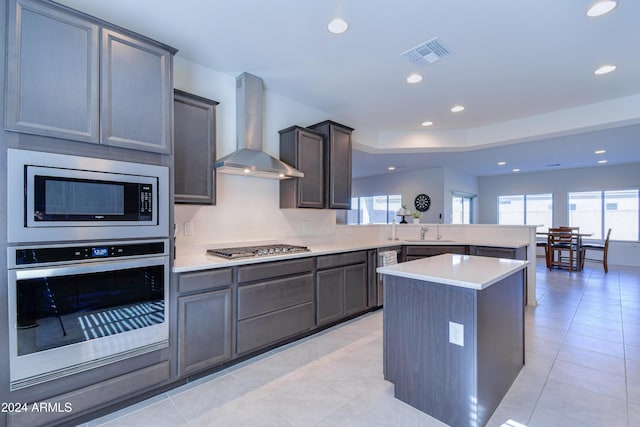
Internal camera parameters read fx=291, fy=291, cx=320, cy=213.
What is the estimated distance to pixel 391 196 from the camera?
8.66 metres

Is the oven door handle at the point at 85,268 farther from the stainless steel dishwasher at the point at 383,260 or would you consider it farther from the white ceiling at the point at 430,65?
the stainless steel dishwasher at the point at 383,260

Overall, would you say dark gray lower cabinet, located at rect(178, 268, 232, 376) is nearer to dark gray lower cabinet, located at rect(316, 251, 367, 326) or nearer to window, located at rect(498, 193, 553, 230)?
dark gray lower cabinet, located at rect(316, 251, 367, 326)

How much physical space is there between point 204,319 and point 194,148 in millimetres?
1436

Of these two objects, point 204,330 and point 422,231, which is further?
point 422,231

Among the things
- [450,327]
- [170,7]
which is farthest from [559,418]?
[170,7]

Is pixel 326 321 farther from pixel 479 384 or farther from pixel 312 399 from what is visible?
pixel 479 384

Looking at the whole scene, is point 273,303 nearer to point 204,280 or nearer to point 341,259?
point 204,280

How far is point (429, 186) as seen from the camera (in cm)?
779

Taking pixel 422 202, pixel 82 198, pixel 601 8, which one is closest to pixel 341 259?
pixel 82 198

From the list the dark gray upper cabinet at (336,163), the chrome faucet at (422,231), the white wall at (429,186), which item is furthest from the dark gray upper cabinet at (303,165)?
the white wall at (429,186)

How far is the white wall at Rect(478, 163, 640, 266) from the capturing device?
7.48 meters

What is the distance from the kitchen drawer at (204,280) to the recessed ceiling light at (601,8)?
3.30 metres

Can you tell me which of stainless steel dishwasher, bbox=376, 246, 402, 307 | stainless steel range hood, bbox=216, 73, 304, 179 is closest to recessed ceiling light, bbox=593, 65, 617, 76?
stainless steel dishwasher, bbox=376, 246, 402, 307

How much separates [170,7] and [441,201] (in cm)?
699
